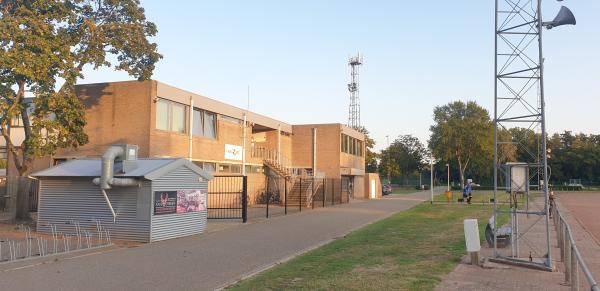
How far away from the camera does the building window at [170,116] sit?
2553 centimetres

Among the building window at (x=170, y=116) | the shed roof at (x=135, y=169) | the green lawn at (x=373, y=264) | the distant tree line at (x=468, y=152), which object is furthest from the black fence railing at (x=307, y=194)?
the distant tree line at (x=468, y=152)

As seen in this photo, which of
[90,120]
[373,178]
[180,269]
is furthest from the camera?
[373,178]

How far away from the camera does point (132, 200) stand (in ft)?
54.1

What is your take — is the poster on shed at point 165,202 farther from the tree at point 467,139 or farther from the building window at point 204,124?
the tree at point 467,139

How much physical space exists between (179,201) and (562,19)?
12046 mm

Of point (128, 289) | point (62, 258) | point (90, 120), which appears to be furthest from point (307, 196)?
point (128, 289)

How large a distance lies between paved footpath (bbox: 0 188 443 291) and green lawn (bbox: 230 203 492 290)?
845 millimetres

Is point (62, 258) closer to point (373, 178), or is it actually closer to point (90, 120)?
point (90, 120)

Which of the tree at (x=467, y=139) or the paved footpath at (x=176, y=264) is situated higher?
the tree at (x=467, y=139)

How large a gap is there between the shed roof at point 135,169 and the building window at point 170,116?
7085mm

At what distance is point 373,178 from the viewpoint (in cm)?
5006

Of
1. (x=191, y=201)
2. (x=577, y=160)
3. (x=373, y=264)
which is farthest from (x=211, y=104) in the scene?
(x=577, y=160)

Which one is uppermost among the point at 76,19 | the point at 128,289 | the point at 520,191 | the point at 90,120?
the point at 76,19

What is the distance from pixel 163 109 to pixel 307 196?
38.4 ft
